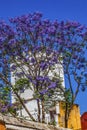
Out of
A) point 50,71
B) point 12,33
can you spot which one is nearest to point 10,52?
point 12,33

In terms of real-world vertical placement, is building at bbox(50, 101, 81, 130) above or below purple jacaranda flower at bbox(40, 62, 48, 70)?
below

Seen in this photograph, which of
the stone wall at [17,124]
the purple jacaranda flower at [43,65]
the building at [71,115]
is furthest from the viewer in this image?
the building at [71,115]

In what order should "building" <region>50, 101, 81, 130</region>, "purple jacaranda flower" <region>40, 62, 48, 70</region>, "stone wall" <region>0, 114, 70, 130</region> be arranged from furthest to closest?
"building" <region>50, 101, 81, 130</region>
"purple jacaranda flower" <region>40, 62, 48, 70</region>
"stone wall" <region>0, 114, 70, 130</region>

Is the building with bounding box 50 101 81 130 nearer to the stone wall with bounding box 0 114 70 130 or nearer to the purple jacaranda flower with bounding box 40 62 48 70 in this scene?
the purple jacaranda flower with bounding box 40 62 48 70

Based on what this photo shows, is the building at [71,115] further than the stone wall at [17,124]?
Yes

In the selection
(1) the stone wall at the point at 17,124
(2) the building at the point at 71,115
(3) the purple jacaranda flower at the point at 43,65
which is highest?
(3) the purple jacaranda flower at the point at 43,65

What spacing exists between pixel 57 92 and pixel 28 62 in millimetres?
2792

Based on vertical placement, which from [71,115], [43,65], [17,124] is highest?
[43,65]

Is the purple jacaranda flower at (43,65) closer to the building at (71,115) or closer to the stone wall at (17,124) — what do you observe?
the building at (71,115)

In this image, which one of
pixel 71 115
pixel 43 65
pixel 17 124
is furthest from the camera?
pixel 71 115

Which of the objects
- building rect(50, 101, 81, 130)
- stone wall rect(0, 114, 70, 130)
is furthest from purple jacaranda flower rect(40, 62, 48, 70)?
stone wall rect(0, 114, 70, 130)

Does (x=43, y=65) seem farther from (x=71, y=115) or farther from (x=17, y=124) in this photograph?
(x=71, y=115)

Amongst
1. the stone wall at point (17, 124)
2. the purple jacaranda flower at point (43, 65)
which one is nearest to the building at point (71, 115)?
the purple jacaranda flower at point (43, 65)

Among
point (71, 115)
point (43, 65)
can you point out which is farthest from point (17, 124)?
point (71, 115)
